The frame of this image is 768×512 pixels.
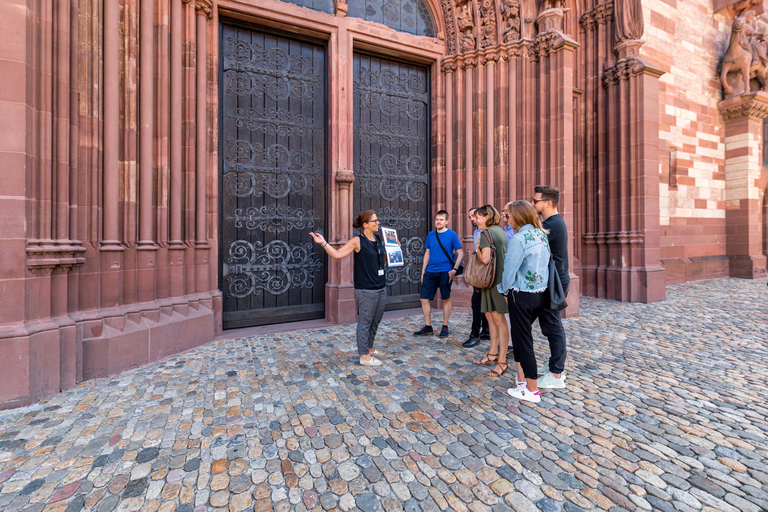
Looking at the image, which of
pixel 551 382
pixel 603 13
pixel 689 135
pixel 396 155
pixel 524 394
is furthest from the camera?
pixel 689 135

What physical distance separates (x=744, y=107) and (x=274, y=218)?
14.1 m

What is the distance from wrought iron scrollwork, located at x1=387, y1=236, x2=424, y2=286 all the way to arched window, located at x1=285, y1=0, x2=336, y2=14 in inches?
162

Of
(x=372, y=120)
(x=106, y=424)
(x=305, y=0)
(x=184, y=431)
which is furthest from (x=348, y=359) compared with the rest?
(x=305, y=0)

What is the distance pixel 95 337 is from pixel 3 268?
95 cm

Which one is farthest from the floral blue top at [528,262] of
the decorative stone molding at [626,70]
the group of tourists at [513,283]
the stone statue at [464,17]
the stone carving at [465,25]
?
the decorative stone molding at [626,70]

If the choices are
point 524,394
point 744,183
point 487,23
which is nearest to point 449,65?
point 487,23

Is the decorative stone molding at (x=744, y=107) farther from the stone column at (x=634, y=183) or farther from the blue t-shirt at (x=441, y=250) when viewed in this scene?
the blue t-shirt at (x=441, y=250)

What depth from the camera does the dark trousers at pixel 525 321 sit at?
276cm

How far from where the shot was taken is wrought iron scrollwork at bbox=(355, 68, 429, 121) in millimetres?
6387

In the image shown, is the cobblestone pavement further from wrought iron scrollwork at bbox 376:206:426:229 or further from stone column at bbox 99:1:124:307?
wrought iron scrollwork at bbox 376:206:426:229

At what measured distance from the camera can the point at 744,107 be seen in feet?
35.0

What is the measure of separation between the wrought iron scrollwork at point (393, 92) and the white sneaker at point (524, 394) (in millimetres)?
5312

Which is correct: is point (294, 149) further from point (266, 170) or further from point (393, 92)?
point (393, 92)

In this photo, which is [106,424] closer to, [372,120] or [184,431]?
[184,431]
